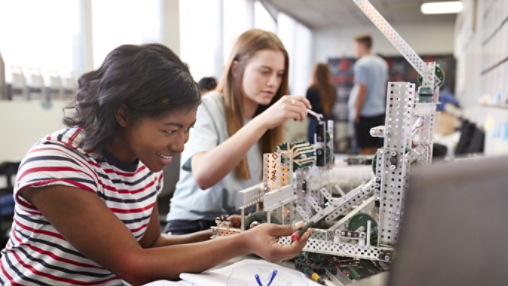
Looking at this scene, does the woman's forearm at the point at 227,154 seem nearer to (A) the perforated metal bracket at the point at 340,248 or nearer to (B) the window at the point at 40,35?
(A) the perforated metal bracket at the point at 340,248

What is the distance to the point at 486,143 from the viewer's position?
2691 mm

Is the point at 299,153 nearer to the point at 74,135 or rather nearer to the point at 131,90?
the point at 131,90

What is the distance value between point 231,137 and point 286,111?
0.68 feet

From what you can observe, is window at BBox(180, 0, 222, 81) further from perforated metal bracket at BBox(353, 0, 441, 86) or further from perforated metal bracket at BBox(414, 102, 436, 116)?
perforated metal bracket at BBox(414, 102, 436, 116)

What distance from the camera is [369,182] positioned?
101 centimetres

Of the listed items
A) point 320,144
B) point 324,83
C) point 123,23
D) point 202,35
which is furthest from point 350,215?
point 324,83

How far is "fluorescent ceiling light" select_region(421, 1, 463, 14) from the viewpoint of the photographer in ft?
22.8

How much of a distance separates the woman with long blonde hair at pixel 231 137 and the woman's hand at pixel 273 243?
0.49m

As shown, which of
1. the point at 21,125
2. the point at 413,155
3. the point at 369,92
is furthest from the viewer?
the point at 369,92

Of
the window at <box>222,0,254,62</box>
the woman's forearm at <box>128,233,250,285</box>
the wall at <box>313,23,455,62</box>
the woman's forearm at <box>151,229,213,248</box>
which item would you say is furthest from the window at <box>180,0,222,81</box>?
the wall at <box>313,23,455,62</box>

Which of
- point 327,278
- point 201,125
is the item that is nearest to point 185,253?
point 327,278

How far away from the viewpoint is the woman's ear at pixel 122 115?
992mm

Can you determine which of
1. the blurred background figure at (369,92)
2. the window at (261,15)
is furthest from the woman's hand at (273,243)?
the blurred background figure at (369,92)

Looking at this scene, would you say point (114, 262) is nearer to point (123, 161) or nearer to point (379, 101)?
point (123, 161)
